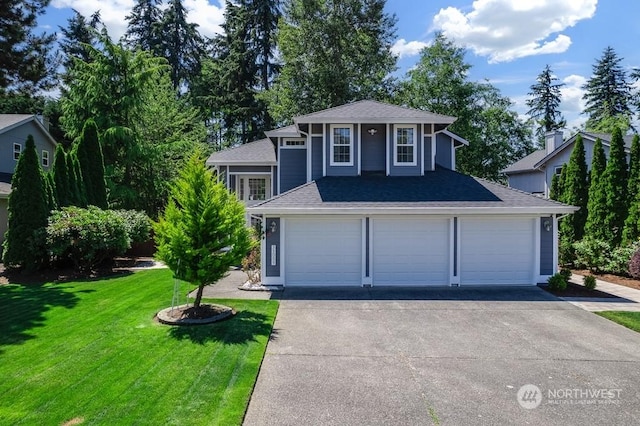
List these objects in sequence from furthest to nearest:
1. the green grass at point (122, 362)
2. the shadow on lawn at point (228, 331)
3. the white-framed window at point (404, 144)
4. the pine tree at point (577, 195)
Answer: the pine tree at point (577, 195), the white-framed window at point (404, 144), the shadow on lawn at point (228, 331), the green grass at point (122, 362)

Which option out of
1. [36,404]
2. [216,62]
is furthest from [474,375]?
[216,62]

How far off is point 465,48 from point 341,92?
11563 millimetres

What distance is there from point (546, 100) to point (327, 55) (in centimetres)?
3589

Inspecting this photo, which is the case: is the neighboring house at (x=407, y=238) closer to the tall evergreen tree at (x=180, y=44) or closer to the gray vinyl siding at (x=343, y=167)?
the gray vinyl siding at (x=343, y=167)

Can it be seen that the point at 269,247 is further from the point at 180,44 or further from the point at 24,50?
the point at 180,44

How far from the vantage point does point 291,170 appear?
1650 centimetres

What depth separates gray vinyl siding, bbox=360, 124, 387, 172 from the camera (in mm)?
14695

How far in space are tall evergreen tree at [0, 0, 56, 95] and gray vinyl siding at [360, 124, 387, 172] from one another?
1220 centimetres

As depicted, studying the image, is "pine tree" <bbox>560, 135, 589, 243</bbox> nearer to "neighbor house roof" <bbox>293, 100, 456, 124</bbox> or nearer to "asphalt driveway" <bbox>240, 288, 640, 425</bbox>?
"neighbor house roof" <bbox>293, 100, 456, 124</bbox>

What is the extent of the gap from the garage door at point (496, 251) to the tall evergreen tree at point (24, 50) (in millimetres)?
15911

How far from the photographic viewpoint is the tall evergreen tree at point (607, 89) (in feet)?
145

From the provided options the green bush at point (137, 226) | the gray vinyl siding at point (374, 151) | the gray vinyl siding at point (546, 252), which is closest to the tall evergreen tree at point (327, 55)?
the gray vinyl siding at point (374, 151)

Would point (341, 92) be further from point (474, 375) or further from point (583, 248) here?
point (474, 375)

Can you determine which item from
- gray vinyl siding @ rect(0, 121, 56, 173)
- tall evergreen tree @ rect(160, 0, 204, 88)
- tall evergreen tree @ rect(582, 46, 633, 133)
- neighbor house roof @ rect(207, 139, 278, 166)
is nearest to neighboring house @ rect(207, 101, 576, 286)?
neighbor house roof @ rect(207, 139, 278, 166)
